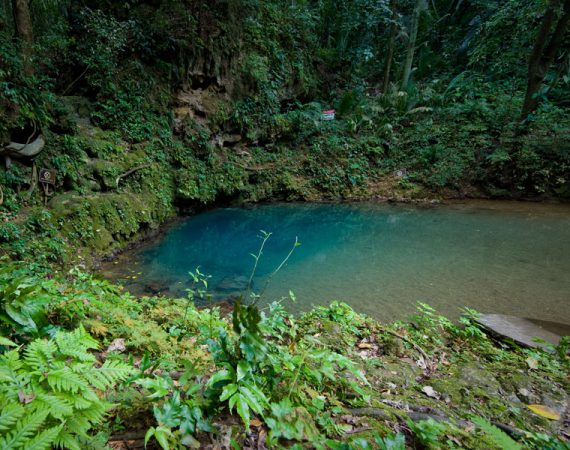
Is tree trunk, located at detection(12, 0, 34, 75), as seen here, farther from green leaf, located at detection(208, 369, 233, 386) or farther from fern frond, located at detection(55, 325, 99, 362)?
green leaf, located at detection(208, 369, 233, 386)

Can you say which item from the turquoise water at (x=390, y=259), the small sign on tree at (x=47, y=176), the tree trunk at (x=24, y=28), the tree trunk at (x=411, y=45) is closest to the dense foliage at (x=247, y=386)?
the turquoise water at (x=390, y=259)

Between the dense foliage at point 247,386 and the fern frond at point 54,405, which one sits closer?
the fern frond at point 54,405

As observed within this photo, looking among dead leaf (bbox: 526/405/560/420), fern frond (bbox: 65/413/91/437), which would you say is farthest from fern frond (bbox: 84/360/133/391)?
dead leaf (bbox: 526/405/560/420)

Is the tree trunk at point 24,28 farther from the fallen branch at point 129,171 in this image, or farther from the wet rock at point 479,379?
the wet rock at point 479,379

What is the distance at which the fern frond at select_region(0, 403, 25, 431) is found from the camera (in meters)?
0.88

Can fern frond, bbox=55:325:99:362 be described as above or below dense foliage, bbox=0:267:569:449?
above

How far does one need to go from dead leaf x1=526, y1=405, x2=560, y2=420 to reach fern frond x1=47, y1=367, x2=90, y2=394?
9.21ft

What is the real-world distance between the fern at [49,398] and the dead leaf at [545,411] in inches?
106

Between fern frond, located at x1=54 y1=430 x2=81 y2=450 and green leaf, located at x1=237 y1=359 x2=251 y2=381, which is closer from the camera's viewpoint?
fern frond, located at x1=54 y1=430 x2=81 y2=450

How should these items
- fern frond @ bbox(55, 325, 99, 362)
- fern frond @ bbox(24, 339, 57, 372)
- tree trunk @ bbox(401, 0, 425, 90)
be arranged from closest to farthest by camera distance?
fern frond @ bbox(24, 339, 57, 372)
fern frond @ bbox(55, 325, 99, 362)
tree trunk @ bbox(401, 0, 425, 90)

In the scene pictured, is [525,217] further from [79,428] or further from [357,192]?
[79,428]

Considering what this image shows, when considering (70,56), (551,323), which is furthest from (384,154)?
(70,56)

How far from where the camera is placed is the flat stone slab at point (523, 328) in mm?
3425

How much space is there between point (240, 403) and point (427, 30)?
23.1 metres
